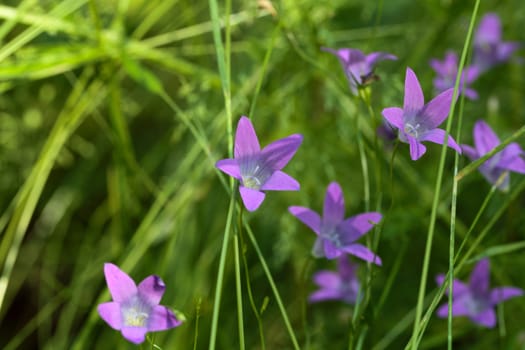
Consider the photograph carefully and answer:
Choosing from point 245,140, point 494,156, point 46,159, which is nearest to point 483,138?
point 494,156

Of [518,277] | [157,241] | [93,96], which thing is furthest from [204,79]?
[518,277]

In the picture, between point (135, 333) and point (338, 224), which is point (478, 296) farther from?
point (135, 333)

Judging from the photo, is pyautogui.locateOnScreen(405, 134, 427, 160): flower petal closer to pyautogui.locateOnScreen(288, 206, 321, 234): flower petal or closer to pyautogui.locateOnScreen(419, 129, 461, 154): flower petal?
pyautogui.locateOnScreen(419, 129, 461, 154): flower petal

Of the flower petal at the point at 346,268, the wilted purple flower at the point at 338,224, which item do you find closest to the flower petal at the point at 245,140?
the wilted purple flower at the point at 338,224

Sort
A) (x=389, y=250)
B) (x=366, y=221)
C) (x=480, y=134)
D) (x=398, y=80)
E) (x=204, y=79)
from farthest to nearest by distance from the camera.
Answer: (x=389, y=250) → (x=204, y=79) → (x=398, y=80) → (x=480, y=134) → (x=366, y=221)

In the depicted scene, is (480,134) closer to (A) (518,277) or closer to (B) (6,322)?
(A) (518,277)

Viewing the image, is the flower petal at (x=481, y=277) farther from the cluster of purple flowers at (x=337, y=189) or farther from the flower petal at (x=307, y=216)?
the flower petal at (x=307, y=216)

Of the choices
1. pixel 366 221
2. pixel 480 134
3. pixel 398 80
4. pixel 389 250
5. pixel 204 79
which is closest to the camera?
pixel 366 221
